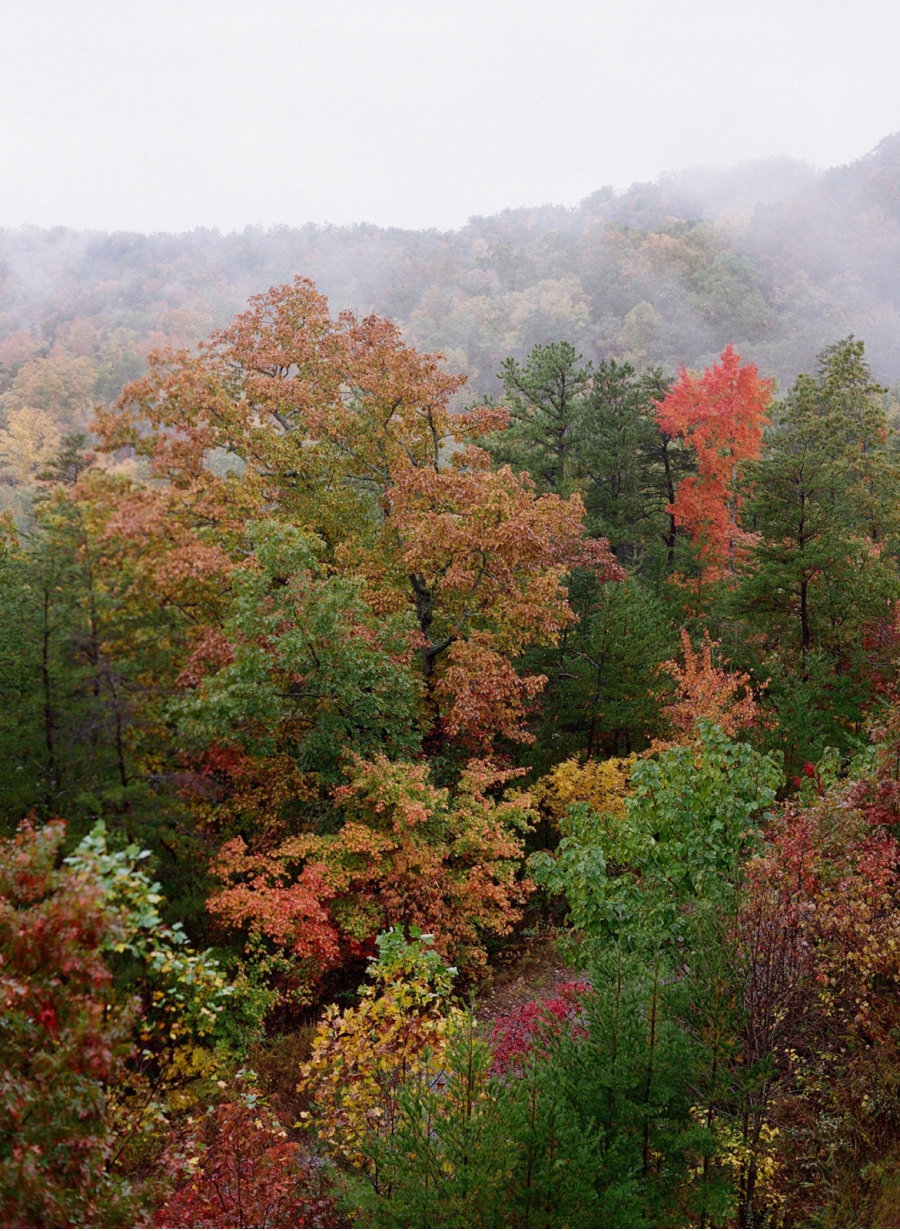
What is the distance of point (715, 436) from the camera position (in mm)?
27938

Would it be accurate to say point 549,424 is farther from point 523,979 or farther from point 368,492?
point 523,979

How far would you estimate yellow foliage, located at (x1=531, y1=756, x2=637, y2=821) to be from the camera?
1569cm

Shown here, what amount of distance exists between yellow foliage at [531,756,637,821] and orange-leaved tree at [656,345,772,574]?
1333cm

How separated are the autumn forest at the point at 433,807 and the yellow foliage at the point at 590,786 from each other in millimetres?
109

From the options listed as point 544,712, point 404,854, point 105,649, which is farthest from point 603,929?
point 544,712

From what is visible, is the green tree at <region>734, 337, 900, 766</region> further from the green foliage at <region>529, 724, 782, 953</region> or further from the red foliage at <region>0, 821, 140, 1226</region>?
the red foliage at <region>0, 821, 140, 1226</region>

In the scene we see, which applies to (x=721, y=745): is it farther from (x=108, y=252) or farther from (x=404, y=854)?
(x=108, y=252)

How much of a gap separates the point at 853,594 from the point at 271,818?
14.5 meters

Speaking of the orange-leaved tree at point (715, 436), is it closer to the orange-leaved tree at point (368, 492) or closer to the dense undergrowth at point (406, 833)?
the dense undergrowth at point (406, 833)

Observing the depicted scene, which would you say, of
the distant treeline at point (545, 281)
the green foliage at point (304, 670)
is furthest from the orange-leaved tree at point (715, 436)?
the distant treeline at point (545, 281)

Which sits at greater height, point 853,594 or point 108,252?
point 108,252

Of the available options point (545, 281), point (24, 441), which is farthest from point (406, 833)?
point (545, 281)

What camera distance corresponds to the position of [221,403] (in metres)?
16.3

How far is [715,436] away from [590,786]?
55.7ft
